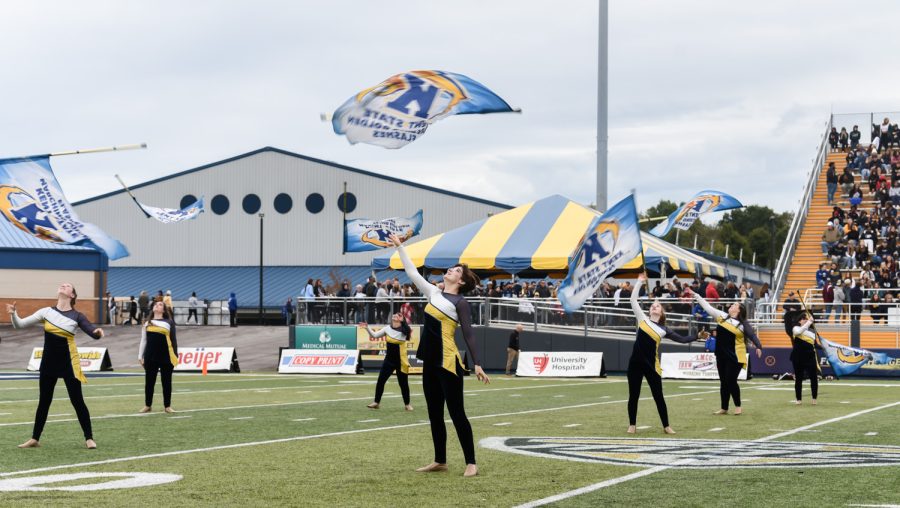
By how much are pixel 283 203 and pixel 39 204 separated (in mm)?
49568

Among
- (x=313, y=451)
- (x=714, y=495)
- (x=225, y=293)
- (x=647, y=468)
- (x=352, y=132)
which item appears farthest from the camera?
(x=225, y=293)

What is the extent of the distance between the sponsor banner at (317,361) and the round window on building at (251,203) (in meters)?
36.9

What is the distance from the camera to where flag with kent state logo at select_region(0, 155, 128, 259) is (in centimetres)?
2453

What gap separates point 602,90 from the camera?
4047 centimetres

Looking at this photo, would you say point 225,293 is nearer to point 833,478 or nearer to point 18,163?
point 18,163

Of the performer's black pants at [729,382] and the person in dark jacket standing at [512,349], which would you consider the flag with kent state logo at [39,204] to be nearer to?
the performer's black pants at [729,382]

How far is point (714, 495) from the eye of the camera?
31.8ft

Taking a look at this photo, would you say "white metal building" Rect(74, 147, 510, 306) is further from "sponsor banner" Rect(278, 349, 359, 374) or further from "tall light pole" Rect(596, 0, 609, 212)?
"sponsor banner" Rect(278, 349, 359, 374)

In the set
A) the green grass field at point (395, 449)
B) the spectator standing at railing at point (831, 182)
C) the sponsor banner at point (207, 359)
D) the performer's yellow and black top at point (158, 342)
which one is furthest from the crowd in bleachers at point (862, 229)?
the performer's yellow and black top at point (158, 342)

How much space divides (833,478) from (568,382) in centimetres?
2164

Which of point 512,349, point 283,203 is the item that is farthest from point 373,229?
point 283,203

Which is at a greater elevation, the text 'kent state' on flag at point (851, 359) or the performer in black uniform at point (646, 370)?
the performer in black uniform at point (646, 370)

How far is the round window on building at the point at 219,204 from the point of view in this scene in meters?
75.1

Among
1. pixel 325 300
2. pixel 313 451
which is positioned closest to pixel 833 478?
pixel 313 451
